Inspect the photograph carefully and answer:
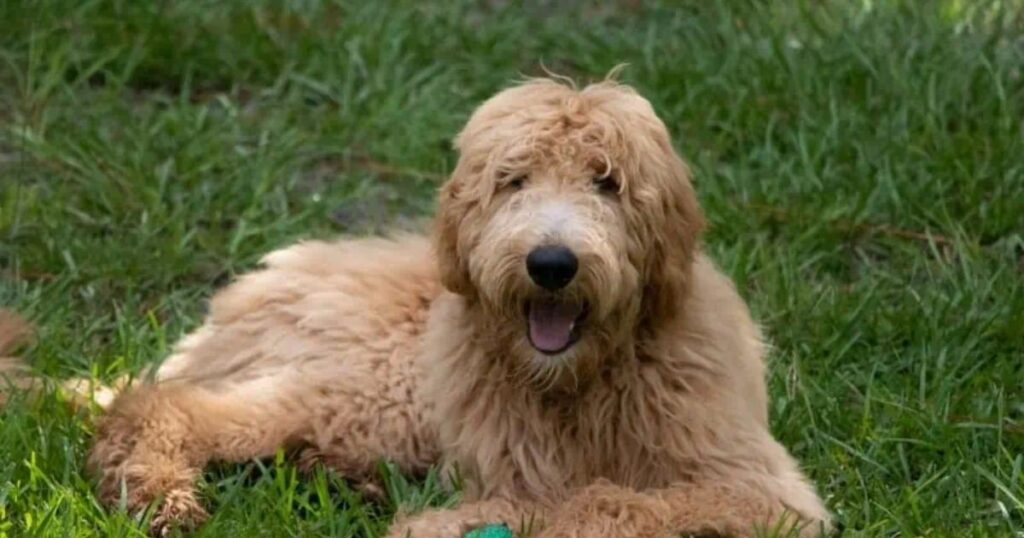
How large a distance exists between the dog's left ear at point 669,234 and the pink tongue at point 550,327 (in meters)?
0.25

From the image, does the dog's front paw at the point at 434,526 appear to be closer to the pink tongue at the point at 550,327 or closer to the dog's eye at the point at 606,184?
the pink tongue at the point at 550,327

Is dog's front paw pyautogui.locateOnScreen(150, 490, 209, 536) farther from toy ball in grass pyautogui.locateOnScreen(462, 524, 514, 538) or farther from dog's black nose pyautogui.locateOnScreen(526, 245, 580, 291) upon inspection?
dog's black nose pyautogui.locateOnScreen(526, 245, 580, 291)

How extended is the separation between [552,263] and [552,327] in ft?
0.95

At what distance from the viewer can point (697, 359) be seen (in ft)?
17.7

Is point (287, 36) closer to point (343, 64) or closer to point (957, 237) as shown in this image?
point (343, 64)

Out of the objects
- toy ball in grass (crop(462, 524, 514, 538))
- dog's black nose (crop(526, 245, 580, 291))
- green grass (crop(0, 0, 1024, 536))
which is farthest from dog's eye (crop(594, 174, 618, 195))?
green grass (crop(0, 0, 1024, 536))

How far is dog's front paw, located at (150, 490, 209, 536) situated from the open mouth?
1.04 m

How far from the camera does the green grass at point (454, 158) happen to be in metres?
5.76

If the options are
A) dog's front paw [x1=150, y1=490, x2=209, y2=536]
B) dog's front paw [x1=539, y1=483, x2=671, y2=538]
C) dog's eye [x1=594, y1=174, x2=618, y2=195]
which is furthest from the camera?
dog's front paw [x1=150, y1=490, x2=209, y2=536]

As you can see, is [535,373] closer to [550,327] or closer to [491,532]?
[550,327]

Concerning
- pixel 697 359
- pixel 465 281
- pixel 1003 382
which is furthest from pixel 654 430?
pixel 1003 382

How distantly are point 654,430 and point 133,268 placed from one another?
248 cm

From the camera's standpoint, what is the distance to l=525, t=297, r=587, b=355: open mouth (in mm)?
5109

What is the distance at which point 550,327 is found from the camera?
5.14 m
